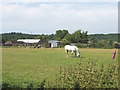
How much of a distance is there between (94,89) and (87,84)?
22 centimetres

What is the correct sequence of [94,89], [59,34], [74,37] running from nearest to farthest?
[94,89]
[74,37]
[59,34]

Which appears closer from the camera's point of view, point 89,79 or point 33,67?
point 89,79

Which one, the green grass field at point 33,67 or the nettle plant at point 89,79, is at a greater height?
the nettle plant at point 89,79

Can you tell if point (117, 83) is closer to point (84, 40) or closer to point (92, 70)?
point (92, 70)

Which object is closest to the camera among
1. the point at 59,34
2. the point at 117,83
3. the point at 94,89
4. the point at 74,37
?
the point at 94,89

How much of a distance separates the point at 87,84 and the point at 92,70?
537 millimetres

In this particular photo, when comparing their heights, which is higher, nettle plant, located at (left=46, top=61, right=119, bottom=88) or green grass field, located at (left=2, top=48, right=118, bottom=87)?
nettle plant, located at (left=46, top=61, right=119, bottom=88)

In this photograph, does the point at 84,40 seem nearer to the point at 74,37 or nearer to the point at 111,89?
the point at 74,37

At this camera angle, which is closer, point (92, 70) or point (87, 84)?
point (87, 84)

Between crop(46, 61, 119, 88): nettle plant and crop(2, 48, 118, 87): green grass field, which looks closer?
crop(46, 61, 119, 88): nettle plant

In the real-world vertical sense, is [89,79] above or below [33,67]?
above

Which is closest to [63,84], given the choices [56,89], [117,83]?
[56,89]

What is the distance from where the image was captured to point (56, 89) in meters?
5.84

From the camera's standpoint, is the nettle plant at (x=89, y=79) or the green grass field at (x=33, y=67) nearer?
the nettle plant at (x=89, y=79)
